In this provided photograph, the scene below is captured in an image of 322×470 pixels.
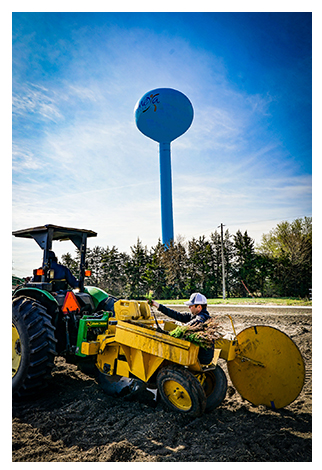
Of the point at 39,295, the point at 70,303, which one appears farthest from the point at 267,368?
the point at 39,295

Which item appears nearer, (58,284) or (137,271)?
(58,284)

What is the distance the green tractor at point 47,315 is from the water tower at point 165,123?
18.9 metres

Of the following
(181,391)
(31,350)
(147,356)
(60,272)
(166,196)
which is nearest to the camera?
(181,391)

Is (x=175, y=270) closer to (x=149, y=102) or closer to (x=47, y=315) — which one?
(x=149, y=102)

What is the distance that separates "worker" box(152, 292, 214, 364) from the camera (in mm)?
3597

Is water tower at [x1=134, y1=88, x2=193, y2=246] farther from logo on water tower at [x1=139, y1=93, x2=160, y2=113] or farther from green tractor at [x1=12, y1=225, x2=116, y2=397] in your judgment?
green tractor at [x1=12, y1=225, x2=116, y2=397]

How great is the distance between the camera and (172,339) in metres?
3.48

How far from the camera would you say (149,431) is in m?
3.21

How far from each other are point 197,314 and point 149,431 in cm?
143

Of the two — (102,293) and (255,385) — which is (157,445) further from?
(102,293)

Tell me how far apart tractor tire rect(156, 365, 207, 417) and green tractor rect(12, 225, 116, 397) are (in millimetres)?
1480

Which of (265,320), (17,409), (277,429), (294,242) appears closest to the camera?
(277,429)

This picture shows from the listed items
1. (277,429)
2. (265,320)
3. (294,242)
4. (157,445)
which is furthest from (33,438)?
(294,242)

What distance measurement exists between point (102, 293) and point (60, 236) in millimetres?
1333
